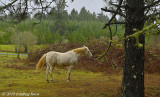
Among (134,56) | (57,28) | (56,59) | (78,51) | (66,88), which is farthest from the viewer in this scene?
(57,28)

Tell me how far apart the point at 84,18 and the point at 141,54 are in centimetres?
10778

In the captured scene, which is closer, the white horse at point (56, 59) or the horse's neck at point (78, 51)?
the white horse at point (56, 59)

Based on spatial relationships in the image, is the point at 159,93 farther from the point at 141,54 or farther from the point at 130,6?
the point at 130,6

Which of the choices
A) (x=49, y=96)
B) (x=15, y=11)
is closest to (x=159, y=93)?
(x=49, y=96)

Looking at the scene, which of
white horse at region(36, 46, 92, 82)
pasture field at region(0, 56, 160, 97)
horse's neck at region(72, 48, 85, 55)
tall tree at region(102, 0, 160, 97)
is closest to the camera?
tall tree at region(102, 0, 160, 97)

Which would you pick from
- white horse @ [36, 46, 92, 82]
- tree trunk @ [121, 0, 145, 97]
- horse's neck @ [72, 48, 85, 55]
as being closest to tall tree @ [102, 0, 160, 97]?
tree trunk @ [121, 0, 145, 97]

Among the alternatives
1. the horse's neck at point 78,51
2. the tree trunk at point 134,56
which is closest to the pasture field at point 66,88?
the horse's neck at point 78,51

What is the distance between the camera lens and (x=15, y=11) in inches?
221

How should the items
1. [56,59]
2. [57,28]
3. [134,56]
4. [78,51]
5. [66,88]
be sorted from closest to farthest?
[134,56]
[66,88]
[56,59]
[78,51]
[57,28]

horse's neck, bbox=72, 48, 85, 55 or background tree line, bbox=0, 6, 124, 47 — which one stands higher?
background tree line, bbox=0, 6, 124, 47

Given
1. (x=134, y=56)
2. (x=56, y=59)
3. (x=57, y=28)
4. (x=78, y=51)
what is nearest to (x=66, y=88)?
(x=56, y=59)

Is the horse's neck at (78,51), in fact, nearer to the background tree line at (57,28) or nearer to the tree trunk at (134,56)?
the background tree line at (57,28)

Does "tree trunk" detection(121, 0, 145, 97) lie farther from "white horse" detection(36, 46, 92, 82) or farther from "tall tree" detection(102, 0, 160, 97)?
"white horse" detection(36, 46, 92, 82)

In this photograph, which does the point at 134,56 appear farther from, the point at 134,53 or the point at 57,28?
the point at 57,28
